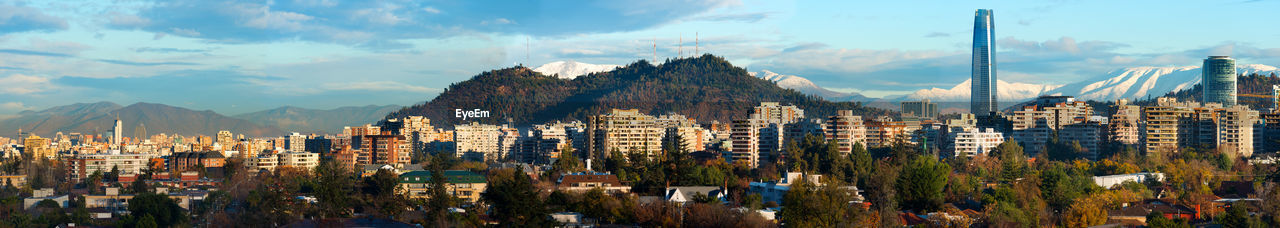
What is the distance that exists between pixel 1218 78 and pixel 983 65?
78.9ft

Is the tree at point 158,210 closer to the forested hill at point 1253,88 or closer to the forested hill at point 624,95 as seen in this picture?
the forested hill at point 624,95

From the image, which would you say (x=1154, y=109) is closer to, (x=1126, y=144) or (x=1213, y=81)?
(x=1126, y=144)

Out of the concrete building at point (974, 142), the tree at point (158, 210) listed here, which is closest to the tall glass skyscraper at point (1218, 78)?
the concrete building at point (974, 142)

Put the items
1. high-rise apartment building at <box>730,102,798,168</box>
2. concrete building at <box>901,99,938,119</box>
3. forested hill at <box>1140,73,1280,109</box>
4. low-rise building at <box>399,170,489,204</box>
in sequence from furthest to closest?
concrete building at <box>901,99,938,119</box> → forested hill at <box>1140,73,1280,109</box> → high-rise apartment building at <box>730,102,798,168</box> → low-rise building at <box>399,170,489,204</box>

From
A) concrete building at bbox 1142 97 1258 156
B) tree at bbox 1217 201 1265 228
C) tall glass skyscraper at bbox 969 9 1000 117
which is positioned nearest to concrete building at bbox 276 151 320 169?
concrete building at bbox 1142 97 1258 156

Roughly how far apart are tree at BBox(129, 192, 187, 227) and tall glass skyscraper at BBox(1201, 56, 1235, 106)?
5880 centimetres

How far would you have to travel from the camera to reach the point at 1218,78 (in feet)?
239

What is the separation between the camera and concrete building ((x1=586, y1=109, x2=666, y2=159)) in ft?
153

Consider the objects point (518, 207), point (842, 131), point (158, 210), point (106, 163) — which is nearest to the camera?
point (518, 207)

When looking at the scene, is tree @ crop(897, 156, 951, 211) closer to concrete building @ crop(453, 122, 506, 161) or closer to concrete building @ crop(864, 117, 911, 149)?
concrete building @ crop(864, 117, 911, 149)

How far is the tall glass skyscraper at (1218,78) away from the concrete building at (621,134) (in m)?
39.2

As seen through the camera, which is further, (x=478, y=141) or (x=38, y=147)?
(x=478, y=141)

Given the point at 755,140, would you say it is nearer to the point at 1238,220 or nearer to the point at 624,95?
the point at 1238,220

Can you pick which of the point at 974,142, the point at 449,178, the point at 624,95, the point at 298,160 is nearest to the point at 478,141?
the point at 298,160
